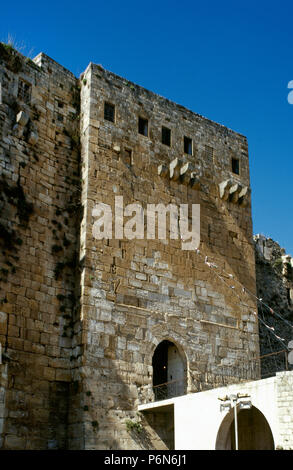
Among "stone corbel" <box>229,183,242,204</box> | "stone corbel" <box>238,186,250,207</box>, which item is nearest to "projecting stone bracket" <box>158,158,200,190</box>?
"stone corbel" <box>229,183,242,204</box>

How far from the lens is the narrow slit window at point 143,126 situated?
19.0 metres

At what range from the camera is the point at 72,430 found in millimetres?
15273

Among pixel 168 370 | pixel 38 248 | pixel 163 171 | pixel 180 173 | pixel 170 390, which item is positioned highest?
pixel 180 173

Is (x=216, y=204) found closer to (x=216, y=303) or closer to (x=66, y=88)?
(x=216, y=303)

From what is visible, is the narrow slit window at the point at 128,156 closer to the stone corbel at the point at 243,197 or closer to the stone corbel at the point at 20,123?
the stone corbel at the point at 20,123

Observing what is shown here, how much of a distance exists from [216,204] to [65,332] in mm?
6686

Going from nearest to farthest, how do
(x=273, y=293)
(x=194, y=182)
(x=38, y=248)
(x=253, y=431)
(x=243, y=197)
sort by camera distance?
(x=38, y=248), (x=253, y=431), (x=194, y=182), (x=243, y=197), (x=273, y=293)

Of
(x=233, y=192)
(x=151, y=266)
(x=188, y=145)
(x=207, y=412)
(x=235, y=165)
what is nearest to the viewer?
(x=207, y=412)

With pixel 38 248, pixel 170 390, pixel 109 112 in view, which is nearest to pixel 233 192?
pixel 109 112

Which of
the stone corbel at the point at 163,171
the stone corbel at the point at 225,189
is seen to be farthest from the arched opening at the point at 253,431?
the stone corbel at the point at 163,171

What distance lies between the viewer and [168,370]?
58.2 feet

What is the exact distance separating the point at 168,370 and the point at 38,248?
492cm

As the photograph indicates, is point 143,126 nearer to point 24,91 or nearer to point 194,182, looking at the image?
point 194,182

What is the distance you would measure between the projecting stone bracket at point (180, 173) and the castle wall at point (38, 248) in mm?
2654
